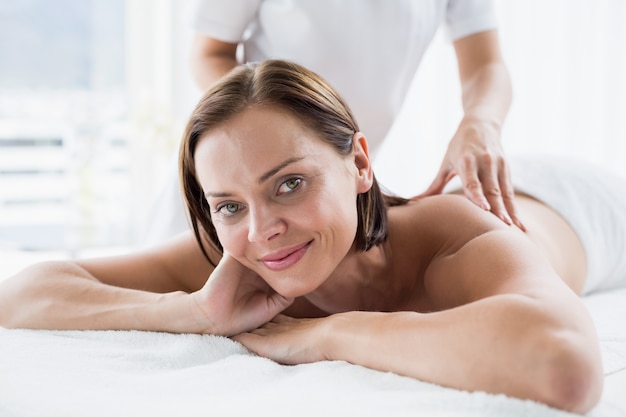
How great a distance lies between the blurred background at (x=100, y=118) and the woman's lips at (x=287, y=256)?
298 cm

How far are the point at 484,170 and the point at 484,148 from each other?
0.18ft

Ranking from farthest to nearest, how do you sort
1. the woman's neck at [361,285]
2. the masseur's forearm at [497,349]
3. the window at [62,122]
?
the window at [62,122] → the woman's neck at [361,285] → the masseur's forearm at [497,349]

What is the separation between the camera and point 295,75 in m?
1.43

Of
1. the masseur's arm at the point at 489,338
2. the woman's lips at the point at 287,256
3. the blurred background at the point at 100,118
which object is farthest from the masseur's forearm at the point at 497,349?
the blurred background at the point at 100,118

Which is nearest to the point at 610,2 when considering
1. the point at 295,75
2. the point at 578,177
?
the point at 578,177

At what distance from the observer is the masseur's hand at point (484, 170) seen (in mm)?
1651

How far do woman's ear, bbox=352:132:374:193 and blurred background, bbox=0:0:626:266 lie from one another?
109 inches

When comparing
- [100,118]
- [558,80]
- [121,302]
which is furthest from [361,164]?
[100,118]

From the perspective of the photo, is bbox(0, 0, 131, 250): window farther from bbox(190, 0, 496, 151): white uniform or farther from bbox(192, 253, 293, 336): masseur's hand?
bbox(192, 253, 293, 336): masseur's hand

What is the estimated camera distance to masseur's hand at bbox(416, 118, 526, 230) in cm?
165

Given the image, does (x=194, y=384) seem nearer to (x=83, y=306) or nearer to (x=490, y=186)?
(x=83, y=306)

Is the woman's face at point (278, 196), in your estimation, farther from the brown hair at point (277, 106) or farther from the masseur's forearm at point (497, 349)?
the masseur's forearm at point (497, 349)

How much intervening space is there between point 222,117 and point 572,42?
274 cm

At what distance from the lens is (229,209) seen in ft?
4.48
